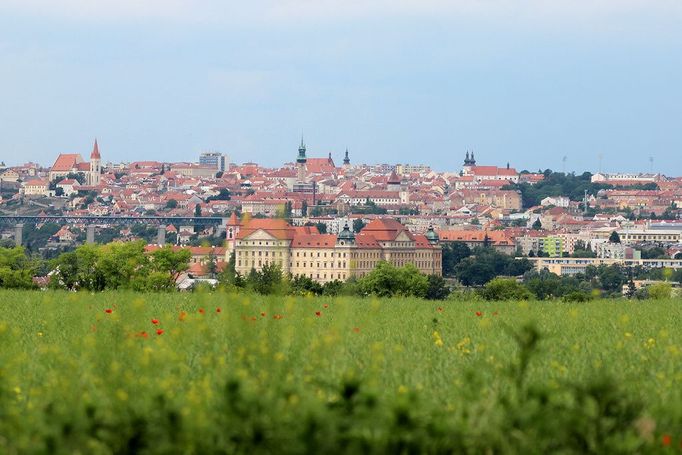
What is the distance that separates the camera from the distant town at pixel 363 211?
101125 millimetres

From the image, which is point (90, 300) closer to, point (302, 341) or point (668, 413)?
point (302, 341)

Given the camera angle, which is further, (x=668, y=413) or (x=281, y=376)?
(x=281, y=376)

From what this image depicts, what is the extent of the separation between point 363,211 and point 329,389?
5654 inches

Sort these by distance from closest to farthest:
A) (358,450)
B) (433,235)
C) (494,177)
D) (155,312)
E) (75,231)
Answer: (358,450) < (155,312) < (433,235) < (75,231) < (494,177)

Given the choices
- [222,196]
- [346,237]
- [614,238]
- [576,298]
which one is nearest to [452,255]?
[346,237]

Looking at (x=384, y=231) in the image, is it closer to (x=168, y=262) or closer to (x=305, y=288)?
(x=168, y=262)

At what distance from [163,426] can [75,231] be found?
132663 millimetres

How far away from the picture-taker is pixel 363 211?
149250mm

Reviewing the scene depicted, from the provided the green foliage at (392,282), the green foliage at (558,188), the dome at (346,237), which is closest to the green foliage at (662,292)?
the green foliage at (392,282)

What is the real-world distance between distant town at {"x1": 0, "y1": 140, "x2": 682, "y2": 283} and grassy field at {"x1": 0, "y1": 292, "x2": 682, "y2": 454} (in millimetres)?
70103

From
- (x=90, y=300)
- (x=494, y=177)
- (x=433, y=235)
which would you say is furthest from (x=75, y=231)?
(x=90, y=300)

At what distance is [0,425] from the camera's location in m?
4.98

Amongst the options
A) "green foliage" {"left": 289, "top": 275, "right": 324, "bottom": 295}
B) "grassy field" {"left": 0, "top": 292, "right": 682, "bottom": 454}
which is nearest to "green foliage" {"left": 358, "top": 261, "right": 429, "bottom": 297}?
"green foliage" {"left": 289, "top": 275, "right": 324, "bottom": 295}

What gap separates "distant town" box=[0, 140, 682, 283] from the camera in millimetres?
101125
